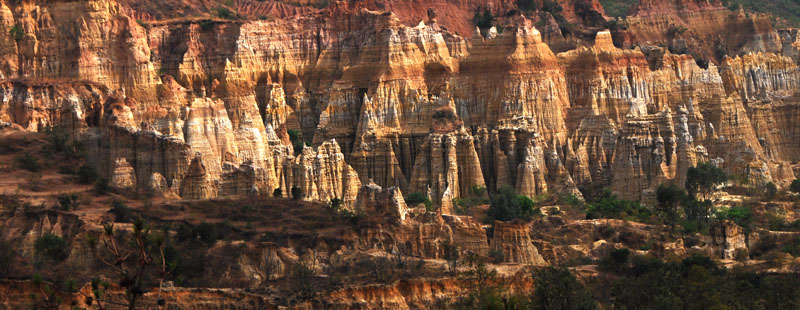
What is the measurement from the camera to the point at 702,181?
86.0 meters

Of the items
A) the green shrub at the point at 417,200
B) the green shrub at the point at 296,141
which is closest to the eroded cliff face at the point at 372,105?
the green shrub at the point at 296,141

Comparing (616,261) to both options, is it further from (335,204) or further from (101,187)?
(101,187)

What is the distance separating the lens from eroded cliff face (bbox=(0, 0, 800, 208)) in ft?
290

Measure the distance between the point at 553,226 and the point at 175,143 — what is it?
1824 cm

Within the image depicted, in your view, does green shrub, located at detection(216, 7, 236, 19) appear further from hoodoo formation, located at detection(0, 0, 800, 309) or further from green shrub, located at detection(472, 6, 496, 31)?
green shrub, located at detection(472, 6, 496, 31)

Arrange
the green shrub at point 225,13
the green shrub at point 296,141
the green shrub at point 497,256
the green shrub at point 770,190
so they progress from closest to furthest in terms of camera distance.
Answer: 1. the green shrub at point 497,256
2. the green shrub at point 770,190
3. the green shrub at point 296,141
4. the green shrub at point 225,13

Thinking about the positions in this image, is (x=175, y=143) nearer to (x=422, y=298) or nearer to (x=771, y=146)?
(x=422, y=298)

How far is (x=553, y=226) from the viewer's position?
80375 mm

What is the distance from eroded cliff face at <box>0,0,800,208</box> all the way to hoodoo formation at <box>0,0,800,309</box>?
13 cm

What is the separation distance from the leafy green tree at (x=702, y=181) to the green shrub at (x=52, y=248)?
1224 inches

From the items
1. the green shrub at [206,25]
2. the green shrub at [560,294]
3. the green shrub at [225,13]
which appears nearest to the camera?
the green shrub at [560,294]

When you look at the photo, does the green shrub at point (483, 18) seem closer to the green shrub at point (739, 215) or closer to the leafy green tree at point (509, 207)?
the leafy green tree at point (509, 207)

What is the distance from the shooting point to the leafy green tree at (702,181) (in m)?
86.0

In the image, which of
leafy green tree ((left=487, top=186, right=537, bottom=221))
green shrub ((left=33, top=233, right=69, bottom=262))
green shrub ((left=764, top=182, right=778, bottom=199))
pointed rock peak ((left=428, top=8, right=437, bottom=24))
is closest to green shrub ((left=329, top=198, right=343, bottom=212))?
leafy green tree ((left=487, top=186, right=537, bottom=221))
